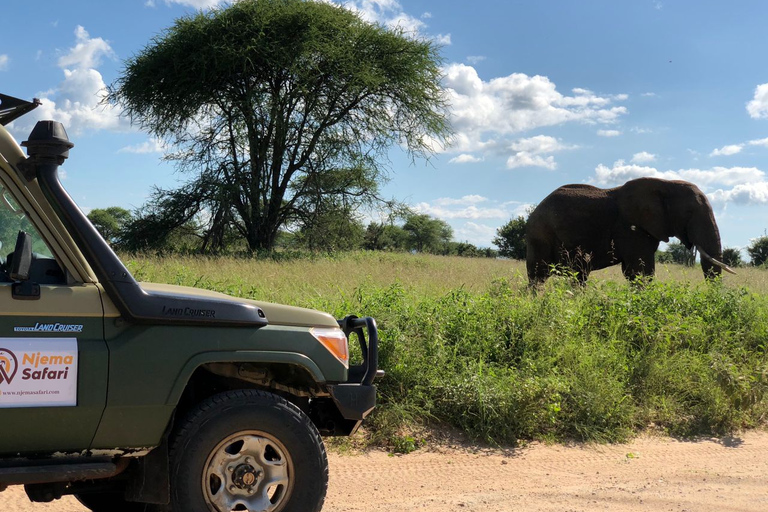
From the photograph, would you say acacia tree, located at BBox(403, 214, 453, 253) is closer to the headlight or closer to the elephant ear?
the elephant ear

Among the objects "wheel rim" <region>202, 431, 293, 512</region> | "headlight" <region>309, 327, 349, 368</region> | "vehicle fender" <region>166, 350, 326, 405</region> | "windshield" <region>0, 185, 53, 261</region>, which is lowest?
"wheel rim" <region>202, 431, 293, 512</region>

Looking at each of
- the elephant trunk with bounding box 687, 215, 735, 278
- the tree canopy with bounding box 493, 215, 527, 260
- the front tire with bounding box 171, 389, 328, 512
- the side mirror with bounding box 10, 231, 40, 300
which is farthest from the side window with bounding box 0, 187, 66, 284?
the tree canopy with bounding box 493, 215, 527, 260

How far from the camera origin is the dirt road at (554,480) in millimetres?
4843

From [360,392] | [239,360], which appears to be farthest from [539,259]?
[239,360]

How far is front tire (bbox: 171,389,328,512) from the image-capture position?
11.8 ft

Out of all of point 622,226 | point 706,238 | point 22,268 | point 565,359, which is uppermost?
point 622,226

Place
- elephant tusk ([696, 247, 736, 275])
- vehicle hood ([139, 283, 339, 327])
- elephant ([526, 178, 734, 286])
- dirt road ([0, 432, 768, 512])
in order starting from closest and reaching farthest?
1. vehicle hood ([139, 283, 339, 327])
2. dirt road ([0, 432, 768, 512])
3. elephant tusk ([696, 247, 736, 275])
4. elephant ([526, 178, 734, 286])

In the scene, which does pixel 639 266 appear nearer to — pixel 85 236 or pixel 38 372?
pixel 85 236

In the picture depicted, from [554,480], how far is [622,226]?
26.3ft

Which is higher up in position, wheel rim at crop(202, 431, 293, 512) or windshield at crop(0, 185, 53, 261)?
windshield at crop(0, 185, 53, 261)

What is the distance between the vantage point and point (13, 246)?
3.49 m

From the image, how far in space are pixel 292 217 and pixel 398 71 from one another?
5882 millimetres

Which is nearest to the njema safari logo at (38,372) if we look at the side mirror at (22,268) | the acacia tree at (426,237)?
the side mirror at (22,268)

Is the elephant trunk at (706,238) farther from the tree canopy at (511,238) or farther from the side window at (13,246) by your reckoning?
the tree canopy at (511,238)
